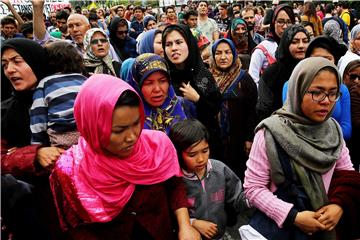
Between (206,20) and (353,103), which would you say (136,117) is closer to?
(353,103)

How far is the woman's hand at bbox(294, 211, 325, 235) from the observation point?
63.5 inches

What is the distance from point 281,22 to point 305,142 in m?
2.45

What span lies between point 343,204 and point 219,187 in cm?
65

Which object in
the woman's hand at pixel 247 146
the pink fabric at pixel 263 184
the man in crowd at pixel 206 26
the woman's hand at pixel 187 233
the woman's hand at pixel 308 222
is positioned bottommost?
the woman's hand at pixel 247 146

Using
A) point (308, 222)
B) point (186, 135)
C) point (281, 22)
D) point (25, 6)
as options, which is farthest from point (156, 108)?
point (25, 6)

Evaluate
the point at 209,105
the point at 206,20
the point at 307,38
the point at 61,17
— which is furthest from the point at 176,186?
the point at 206,20

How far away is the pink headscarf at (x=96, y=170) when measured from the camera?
4.84ft

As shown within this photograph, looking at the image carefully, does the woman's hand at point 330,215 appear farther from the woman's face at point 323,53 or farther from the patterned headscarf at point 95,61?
the patterned headscarf at point 95,61

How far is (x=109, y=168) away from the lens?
1535mm

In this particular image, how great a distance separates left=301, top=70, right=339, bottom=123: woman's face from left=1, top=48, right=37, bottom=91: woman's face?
143cm

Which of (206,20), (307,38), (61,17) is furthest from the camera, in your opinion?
(206,20)

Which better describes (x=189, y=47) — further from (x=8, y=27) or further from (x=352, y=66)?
(x=8, y=27)

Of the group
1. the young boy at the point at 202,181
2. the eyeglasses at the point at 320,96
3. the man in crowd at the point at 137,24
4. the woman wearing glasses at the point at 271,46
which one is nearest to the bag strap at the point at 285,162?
the eyeglasses at the point at 320,96

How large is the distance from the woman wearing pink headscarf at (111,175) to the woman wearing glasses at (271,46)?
2.29 m
